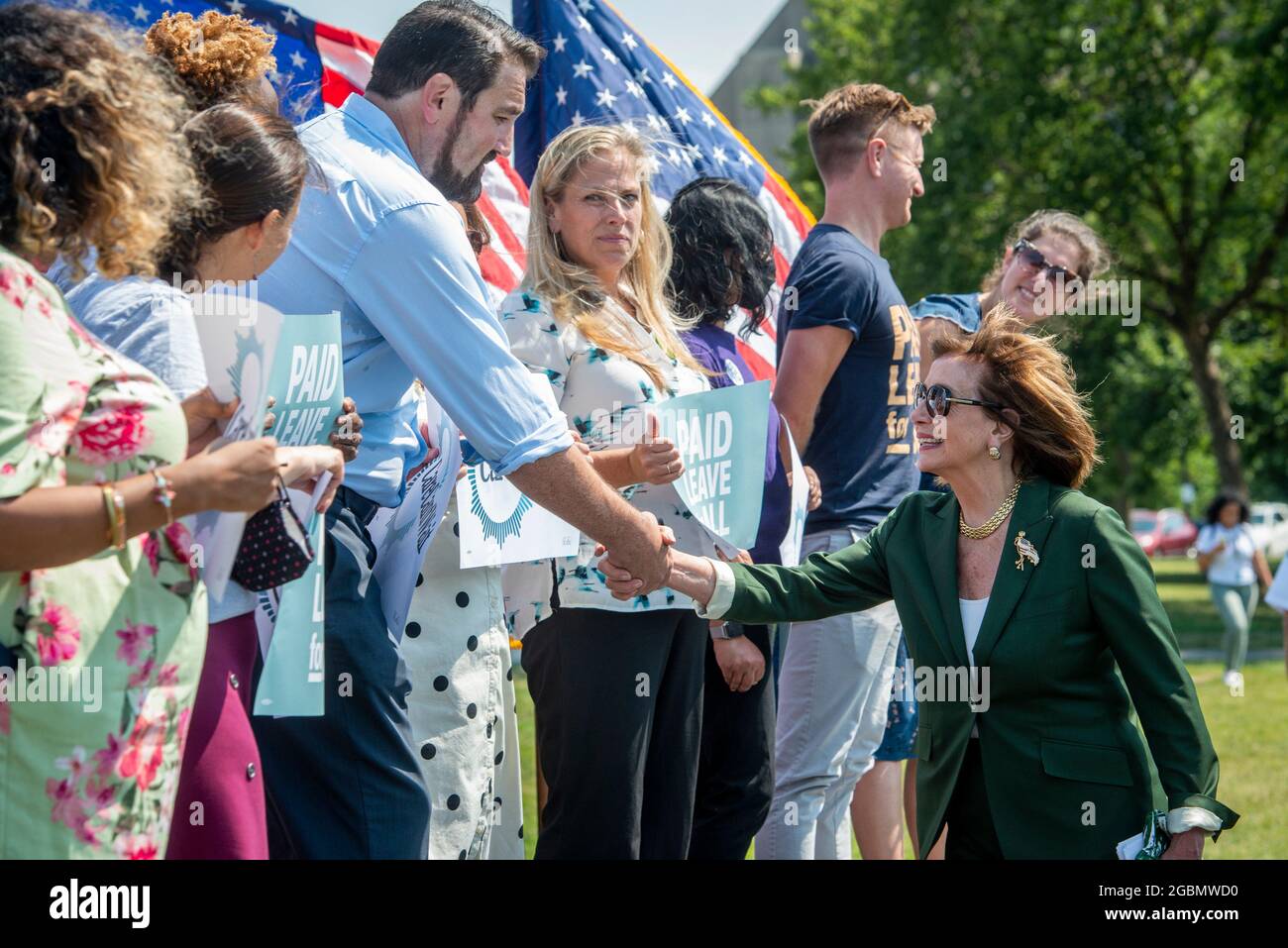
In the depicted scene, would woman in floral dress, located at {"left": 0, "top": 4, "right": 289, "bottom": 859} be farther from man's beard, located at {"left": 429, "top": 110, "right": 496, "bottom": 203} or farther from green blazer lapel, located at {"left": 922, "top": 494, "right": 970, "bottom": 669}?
green blazer lapel, located at {"left": 922, "top": 494, "right": 970, "bottom": 669}

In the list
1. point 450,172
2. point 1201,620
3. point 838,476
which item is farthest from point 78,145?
point 1201,620

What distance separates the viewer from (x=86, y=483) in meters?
2.15

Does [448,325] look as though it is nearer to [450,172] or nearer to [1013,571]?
[450,172]

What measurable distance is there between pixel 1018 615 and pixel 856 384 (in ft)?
4.89

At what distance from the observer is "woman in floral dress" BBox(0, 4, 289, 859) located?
6.70ft

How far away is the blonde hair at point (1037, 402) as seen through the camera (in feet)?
11.5

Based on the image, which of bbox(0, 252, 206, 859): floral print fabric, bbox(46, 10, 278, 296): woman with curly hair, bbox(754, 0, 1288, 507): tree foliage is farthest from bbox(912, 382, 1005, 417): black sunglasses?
bbox(754, 0, 1288, 507): tree foliage

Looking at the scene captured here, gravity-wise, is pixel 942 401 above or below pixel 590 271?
below

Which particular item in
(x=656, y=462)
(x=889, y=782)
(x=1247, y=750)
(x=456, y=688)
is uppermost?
(x=656, y=462)

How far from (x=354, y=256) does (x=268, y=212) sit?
0.26m

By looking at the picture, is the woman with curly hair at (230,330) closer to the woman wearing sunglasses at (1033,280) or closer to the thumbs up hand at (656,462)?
the thumbs up hand at (656,462)

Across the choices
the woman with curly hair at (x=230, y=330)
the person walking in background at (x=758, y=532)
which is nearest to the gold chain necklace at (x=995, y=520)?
the person walking in background at (x=758, y=532)

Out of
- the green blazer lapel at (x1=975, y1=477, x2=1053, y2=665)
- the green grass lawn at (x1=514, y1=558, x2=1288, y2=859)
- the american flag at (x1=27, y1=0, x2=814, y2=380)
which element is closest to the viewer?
the green blazer lapel at (x1=975, y1=477, x2=1053, y2=665)
